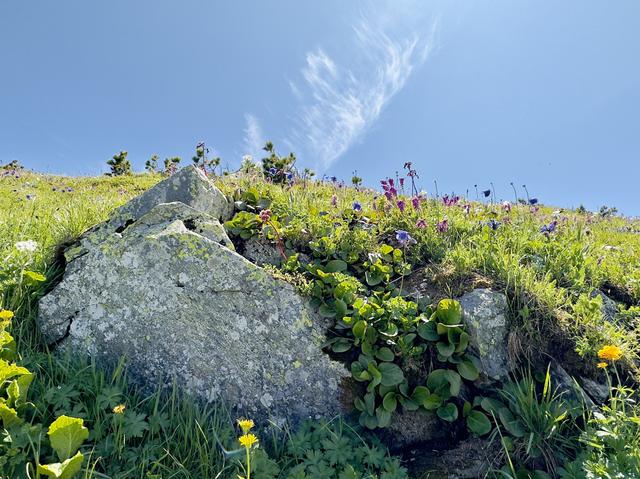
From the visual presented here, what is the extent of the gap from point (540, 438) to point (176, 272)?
3.30 meters

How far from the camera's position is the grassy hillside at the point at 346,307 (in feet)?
9.06

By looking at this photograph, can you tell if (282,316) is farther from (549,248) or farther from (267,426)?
(549,248)

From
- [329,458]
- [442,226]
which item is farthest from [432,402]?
[442,226]

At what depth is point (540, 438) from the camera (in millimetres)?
3084

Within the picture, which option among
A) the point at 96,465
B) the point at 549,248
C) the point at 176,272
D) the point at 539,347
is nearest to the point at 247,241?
the point at 176,272

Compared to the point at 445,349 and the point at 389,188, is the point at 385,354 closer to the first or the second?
the point at 445,349

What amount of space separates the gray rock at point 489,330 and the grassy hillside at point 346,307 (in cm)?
12

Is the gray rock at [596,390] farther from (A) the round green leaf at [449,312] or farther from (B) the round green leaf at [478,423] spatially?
(A) the round green leaf at [449,312]

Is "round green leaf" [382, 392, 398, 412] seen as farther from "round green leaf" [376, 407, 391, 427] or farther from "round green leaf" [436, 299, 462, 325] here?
"round green leaf" [436, 299, 462, 325]

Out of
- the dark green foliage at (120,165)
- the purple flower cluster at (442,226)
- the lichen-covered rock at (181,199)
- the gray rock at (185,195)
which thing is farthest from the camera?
the dark green foliage at (120,165)

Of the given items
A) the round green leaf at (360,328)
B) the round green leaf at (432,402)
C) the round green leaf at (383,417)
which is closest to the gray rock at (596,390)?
the round green leaf at (432,402)

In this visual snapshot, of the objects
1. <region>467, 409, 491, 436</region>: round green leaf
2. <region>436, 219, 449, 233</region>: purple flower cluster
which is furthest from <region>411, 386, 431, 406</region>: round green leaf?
<region>436, 219, 449, 233</region>: purple flower cluster

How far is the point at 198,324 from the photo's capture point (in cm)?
359

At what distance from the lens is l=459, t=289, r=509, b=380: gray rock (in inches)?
139
